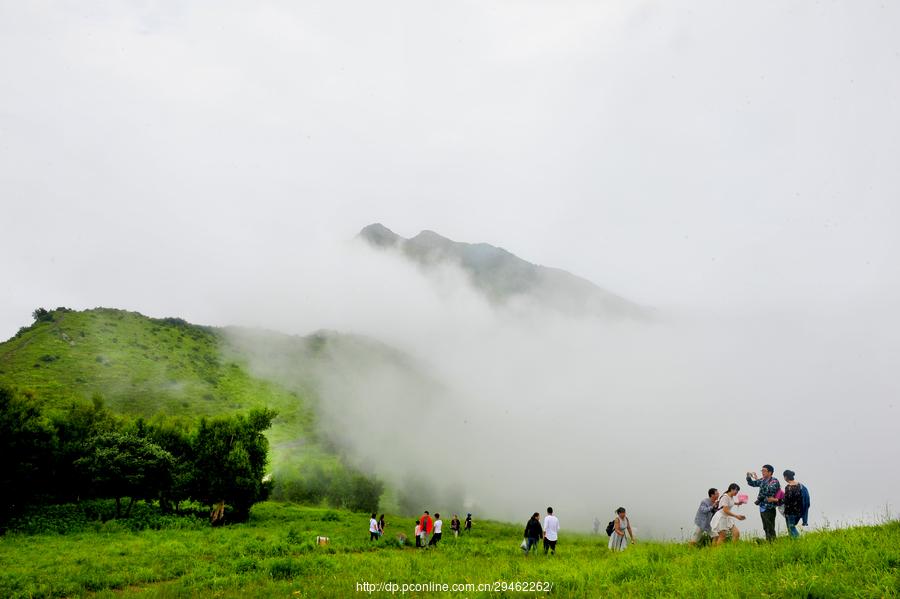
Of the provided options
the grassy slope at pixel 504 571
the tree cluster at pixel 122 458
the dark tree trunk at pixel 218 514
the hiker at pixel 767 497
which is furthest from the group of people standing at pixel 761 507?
the tree cluster at pixel 122 458

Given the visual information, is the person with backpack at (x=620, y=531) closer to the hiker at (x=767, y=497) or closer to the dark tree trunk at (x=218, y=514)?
the hiker at (x=767, y=497)

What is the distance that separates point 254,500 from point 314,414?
413 ft

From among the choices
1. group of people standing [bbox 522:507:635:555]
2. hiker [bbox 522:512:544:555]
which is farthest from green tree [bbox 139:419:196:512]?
group of people standing [bbox 522:507:635:555]

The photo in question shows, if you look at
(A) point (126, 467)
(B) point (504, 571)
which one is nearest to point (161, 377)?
(A) point (126, 467)

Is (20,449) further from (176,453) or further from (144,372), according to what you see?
(144,372)

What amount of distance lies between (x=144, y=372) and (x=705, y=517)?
149595mm

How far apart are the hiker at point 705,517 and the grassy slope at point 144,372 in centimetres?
10083

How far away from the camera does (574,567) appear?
1323cm

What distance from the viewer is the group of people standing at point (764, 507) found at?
12938 millimetres

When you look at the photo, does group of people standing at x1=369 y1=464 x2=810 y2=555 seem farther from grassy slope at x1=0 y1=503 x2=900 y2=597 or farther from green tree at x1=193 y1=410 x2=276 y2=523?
green tree at x1=193 y1=410 x2=276 y2=523

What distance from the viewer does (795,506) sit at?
42.2 ft

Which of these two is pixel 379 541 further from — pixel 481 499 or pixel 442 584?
pixel 481 499

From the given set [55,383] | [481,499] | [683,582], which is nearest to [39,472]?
[683,582]

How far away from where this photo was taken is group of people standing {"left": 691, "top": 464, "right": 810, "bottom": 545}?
42.4 feet
